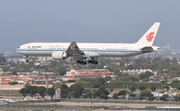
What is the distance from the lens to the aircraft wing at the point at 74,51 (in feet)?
274

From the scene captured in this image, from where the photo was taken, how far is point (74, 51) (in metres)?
83.9

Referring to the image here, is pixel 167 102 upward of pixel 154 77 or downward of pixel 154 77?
downward

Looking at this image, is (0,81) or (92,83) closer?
(92,83)

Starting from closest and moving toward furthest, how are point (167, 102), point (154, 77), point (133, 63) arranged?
point (167, 102) → point (154, 77) → point (133, 63)

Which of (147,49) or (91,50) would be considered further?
(91,50)

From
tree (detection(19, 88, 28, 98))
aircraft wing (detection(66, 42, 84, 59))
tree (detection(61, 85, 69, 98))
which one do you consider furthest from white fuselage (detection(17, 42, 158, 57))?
tree (detection(61, 85, 69, 98))

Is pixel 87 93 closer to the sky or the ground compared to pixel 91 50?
closer to the ground

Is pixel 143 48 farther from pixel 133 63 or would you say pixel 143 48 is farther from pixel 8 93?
pixel 133 63

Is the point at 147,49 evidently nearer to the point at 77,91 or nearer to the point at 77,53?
the point at 77,53

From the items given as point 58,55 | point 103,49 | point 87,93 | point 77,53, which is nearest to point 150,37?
point 103,49

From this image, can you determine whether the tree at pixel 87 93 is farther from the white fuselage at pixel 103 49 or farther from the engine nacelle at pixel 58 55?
the engine nacelle at pixel 58 55

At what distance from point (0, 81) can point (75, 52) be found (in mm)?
71500

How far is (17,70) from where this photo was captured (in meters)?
192

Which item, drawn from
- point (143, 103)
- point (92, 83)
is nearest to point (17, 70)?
point (92, 83)
